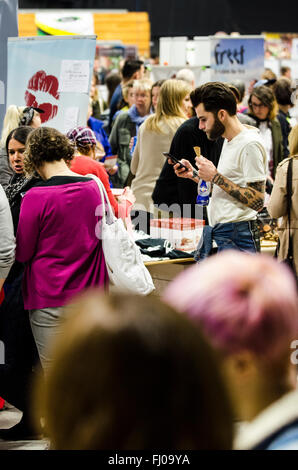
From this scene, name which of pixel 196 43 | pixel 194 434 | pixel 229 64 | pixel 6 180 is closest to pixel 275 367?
pixel 194 434

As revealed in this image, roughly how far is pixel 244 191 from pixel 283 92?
192 inches

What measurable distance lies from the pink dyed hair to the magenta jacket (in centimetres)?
225

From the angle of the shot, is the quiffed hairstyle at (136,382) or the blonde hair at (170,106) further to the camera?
the blonde hair at (170,106)

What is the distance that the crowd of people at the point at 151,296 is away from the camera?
99cm

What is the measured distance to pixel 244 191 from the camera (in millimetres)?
3678

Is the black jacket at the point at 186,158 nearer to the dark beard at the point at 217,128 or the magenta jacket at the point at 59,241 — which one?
the dark beard at the point at 217,128

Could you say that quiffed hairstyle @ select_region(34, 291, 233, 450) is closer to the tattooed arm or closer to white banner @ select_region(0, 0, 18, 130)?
the tattooed arm

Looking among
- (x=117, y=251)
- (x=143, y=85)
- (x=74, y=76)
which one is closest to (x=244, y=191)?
(x=117, y=251)

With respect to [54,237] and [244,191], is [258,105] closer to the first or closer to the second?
[244,191]

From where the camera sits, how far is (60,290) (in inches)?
138

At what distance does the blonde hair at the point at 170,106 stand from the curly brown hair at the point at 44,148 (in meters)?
1.91

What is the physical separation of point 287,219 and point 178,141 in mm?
1127

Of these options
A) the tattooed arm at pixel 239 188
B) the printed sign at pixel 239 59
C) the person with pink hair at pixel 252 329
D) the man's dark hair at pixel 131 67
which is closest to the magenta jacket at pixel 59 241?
the tattooed arm at pixel 239 188
